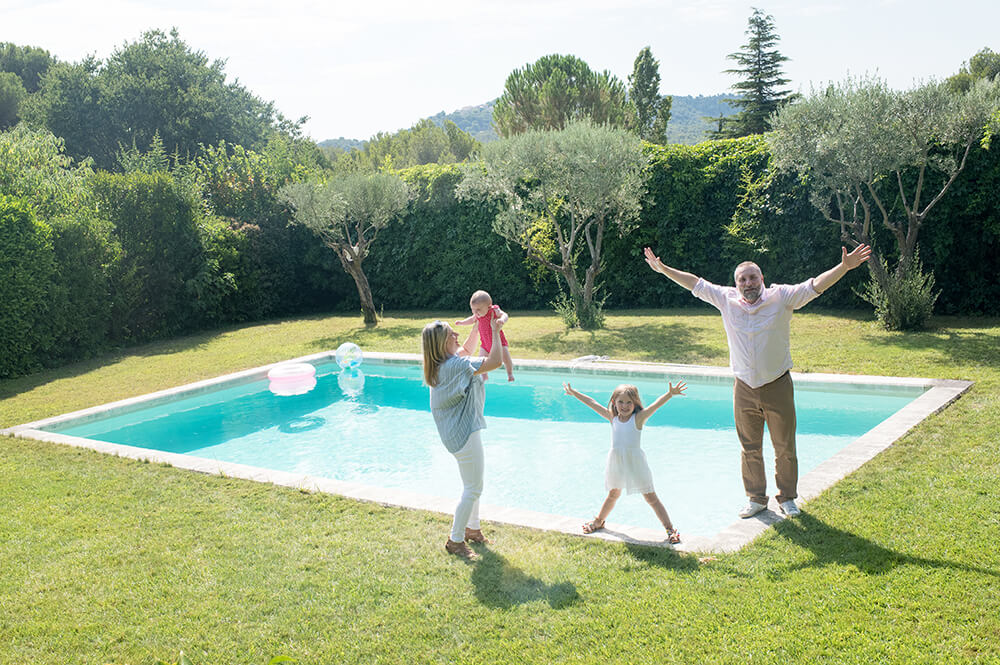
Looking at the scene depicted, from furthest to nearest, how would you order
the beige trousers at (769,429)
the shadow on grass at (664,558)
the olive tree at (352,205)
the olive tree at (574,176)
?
the olive tree at (352,205) < the olive tree at (574,176) < the beige trousers at (769,429) < the shadow on grass at (664,558)

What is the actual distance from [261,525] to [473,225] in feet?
52.8

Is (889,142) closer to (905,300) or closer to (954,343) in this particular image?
(905,300)

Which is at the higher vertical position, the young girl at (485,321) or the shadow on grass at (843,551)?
the young girl at (485,321)

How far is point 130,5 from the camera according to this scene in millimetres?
11508

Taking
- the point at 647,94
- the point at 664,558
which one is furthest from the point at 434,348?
the point at 647,94

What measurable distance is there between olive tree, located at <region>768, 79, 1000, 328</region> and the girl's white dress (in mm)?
9874

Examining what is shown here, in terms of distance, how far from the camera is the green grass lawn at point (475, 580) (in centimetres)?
385

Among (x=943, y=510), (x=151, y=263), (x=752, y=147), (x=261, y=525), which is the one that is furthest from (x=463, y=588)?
(x=151, y=263)

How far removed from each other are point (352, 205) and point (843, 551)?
16253 mm

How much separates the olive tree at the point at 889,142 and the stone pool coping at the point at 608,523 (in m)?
4.66

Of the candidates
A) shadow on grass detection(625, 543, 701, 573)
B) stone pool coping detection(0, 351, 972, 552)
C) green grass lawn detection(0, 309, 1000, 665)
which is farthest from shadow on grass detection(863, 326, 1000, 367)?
shadow on grass detection(625, 543, 701, 573)

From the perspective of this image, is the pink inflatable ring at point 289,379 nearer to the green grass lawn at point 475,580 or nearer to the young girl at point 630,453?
the green grass lawn at point 475,580

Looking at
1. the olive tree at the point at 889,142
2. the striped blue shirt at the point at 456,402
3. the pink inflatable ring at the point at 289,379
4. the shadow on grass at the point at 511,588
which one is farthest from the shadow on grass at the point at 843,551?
the pink inflatable ring at the point at 289,379

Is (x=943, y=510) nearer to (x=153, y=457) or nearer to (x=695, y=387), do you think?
(x=695, y=387)
